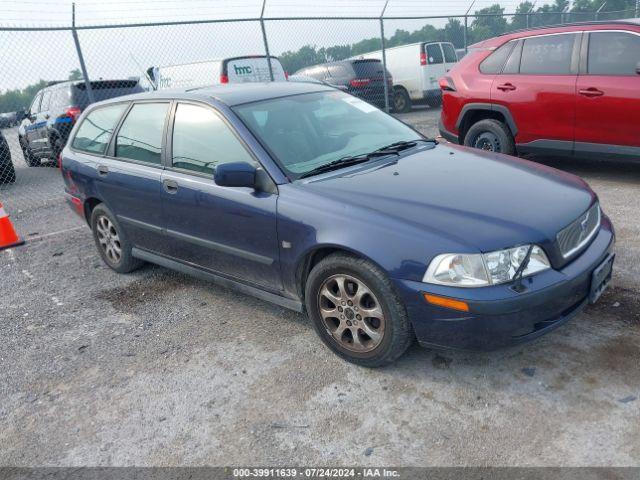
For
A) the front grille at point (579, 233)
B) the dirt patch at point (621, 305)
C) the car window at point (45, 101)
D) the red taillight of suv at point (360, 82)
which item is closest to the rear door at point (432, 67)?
the red taillight of suv at point (360, 82)

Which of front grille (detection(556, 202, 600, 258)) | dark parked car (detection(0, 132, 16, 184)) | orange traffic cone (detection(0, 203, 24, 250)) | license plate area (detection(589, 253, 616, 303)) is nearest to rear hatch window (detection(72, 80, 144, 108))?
dark parked car (detection(0, 132, 16, 184))

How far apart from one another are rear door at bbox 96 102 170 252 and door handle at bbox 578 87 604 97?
4.37 m

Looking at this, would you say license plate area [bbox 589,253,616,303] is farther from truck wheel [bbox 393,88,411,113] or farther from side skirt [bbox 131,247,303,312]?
truck wheel [bbox 393,88,411,113]

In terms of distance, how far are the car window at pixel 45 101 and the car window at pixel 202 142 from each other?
804 cm

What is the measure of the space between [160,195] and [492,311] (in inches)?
99.4

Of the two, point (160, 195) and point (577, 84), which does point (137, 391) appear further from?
point (577, 84)

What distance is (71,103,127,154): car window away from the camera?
4.68m

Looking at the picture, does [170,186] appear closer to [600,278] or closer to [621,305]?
[600,278]

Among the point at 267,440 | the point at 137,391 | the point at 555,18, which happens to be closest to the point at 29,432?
the point at 137,391

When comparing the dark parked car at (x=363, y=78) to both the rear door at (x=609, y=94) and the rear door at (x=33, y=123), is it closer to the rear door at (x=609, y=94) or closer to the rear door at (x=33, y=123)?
the rear door at (x=33, y=123)

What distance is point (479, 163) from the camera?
3631 millimetres

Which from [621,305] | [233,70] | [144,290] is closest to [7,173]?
[233,70]

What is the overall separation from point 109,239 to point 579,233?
3.84 metres

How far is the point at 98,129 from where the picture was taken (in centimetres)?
488
